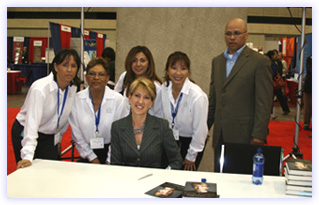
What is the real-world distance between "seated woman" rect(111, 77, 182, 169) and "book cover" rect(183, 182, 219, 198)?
576 mm

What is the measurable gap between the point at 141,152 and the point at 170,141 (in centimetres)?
→ 24

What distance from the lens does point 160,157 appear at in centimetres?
233

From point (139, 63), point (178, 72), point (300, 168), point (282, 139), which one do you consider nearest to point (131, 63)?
point (139, 63)

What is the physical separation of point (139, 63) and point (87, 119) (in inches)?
26.9

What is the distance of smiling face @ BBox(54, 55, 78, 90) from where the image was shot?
8.05ft

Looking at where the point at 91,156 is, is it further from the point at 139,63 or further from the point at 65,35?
the point at 65,35

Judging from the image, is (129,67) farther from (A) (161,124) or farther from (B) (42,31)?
(B) (42,31)

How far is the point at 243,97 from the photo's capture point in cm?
254

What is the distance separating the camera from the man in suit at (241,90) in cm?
245

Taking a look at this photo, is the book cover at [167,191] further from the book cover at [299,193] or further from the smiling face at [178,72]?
the smiling face at [178,72]

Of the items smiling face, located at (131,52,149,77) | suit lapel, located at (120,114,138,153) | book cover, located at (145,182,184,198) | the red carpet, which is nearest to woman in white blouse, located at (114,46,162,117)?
smiling face, located at (131,52,149,77)

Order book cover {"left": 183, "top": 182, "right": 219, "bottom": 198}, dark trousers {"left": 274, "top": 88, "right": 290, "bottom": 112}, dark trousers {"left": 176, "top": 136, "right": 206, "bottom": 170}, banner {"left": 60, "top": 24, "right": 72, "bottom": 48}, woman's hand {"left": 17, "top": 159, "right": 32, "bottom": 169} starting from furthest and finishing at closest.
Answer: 1. dark trousers {"left": 274, "top": 88, "right": 290, "bottom": 112}
2. banner {"left": 60, "top": 24, "right": 72, "bottom": 48}
3. dark trousers {"left": 176, "top": 136, "right": 206, "bottom": 170}
4. woman's hand {"left": 17, "top": 159, "right": 32, "bottom": 169}
5. book cover {"left": 183, "top": 182, "right": 219, "bottom": 198}

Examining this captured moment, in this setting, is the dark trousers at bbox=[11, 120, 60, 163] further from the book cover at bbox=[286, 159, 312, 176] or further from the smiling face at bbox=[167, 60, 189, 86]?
the book cover at bbox=[286, 159, 312, 176]

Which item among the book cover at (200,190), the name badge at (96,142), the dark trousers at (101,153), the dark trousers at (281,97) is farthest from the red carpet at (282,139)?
the book cover at (200,190)
